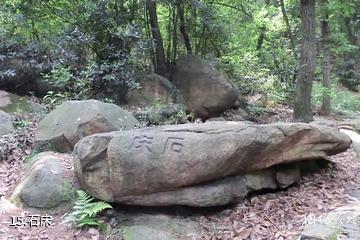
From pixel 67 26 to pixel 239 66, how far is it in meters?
5.09

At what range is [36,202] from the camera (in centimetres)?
493

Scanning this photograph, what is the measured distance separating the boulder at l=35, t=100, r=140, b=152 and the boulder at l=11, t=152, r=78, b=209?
78cm

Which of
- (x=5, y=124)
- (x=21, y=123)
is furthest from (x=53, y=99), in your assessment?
(x=5, y=124)

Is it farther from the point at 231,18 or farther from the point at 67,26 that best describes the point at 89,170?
the point at 231,18

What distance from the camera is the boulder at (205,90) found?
10273mm

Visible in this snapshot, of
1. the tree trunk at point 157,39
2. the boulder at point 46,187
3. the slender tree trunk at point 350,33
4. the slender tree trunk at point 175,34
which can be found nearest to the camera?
the boulder at point 46,187

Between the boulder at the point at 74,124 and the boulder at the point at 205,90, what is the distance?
154 inches

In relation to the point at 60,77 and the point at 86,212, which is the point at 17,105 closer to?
the point at 60,77

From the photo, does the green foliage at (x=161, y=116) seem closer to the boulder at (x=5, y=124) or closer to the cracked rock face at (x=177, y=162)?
the boulder at (x=5, y=124)

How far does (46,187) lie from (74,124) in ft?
4.62

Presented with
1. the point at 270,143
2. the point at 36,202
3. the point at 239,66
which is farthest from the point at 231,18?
the point at 36,202

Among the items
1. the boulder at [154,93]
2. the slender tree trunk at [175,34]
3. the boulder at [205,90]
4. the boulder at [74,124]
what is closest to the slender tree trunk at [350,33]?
the slender tree trunk at [175,34]

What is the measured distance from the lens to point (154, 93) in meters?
9.87

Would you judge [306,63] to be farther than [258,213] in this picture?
Yes
